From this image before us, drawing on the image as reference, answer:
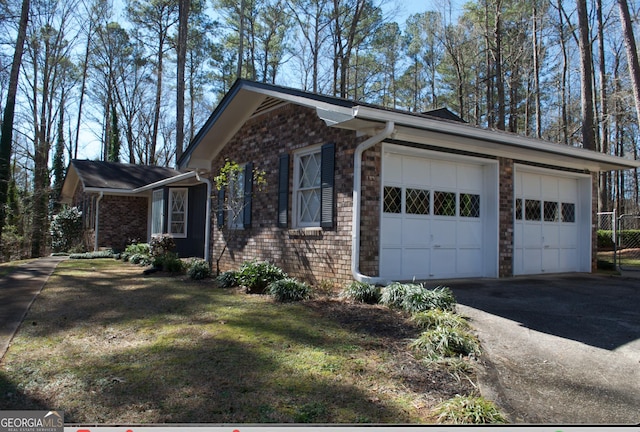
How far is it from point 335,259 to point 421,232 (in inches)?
68.8

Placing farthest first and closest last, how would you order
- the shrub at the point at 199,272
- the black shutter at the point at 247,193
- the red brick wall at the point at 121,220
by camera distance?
1. the red brick wall at the point at 121,220
2. the black shutter at the point at 247,193
3. the shrub at the point at 199,272

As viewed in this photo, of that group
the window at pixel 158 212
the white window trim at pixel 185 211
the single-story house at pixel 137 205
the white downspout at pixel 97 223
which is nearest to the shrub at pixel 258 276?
the single-story house at pixel 137 205

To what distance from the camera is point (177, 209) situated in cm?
1625

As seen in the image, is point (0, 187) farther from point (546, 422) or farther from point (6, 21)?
point (546, 422)

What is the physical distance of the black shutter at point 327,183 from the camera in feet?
24.8

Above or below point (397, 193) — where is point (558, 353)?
below

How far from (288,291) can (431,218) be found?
307cm

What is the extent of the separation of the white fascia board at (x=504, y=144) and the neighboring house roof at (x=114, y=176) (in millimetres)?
12565

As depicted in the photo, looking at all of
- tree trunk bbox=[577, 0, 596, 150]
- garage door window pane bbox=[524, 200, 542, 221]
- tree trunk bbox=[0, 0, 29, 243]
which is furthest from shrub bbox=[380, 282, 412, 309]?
tree trunk bbox=[0, 0, 29, 243]

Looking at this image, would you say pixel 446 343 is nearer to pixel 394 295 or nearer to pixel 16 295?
pixel 394 295

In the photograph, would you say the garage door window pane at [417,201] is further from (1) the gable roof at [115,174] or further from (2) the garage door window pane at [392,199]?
(1) the gable roof at [115,174]

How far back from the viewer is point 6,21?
15156mm

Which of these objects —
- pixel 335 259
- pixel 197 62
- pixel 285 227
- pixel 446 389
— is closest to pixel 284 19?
pixel 197 62

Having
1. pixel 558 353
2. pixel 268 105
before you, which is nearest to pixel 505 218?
pixel 558 353
